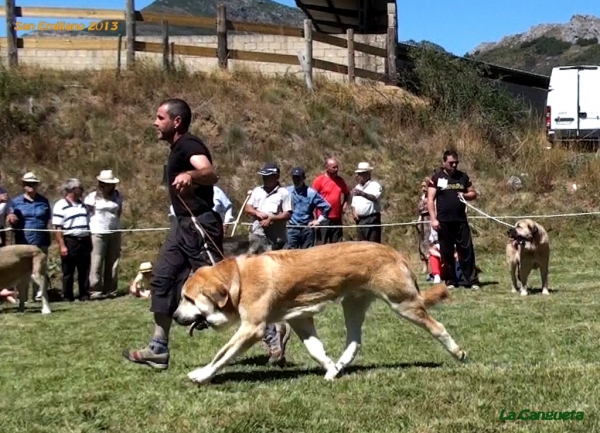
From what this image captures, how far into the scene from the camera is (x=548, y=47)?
122 metres

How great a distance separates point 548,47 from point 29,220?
11789cm

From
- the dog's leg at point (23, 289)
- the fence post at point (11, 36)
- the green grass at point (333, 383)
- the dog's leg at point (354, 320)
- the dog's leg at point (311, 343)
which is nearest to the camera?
the green grass at point (333, 383)

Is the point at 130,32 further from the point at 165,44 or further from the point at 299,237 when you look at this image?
the point at 299,237

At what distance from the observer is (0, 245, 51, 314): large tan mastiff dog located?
11484mm

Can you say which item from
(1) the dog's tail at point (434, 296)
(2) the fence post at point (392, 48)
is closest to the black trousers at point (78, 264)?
(1) the dog's tail at point (434, 296)

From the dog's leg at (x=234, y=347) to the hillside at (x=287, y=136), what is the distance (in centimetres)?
1144

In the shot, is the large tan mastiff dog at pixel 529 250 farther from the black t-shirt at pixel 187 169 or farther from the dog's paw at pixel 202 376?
the dog's paw at pixel 202 376

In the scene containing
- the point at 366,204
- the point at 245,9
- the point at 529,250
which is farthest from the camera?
the point at 245,9

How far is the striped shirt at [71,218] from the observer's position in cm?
1298

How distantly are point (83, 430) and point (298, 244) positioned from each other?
7604 mm

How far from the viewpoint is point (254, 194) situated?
35.0 ft

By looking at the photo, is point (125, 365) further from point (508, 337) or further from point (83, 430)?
point (508, 337)

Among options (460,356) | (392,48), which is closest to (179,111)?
(460,356)

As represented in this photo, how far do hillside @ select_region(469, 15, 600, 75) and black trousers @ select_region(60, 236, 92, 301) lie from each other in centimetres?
9352
